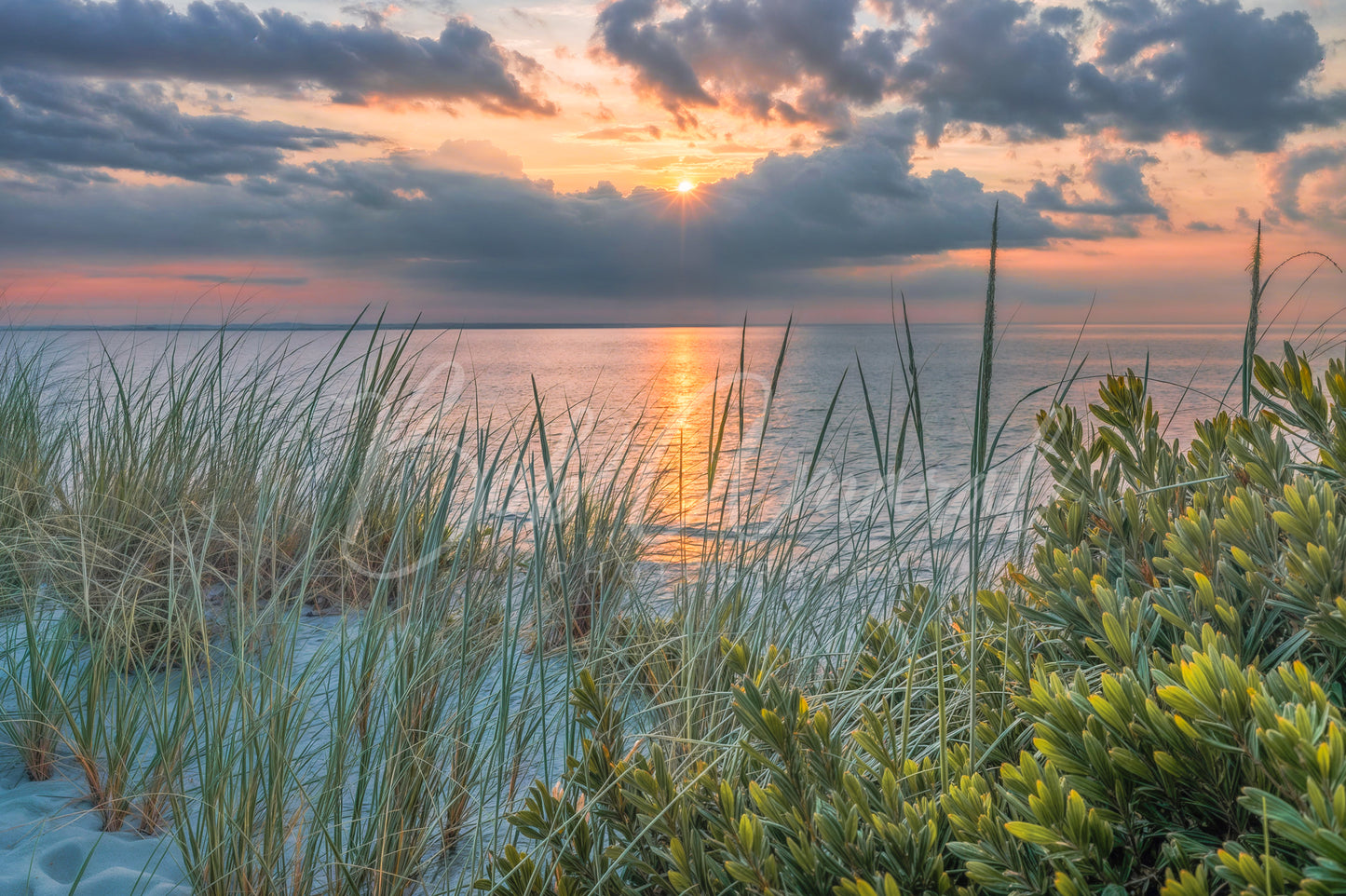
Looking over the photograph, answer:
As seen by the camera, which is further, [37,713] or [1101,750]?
[37,713]

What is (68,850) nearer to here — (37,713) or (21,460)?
Answer: (37,713)

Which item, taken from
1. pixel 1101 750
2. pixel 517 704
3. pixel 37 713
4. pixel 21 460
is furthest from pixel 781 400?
pixel 1101 750

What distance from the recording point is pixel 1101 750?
3.01 ft

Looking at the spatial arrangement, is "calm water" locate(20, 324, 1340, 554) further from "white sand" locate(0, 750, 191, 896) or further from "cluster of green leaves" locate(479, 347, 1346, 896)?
"white sand" locate(0, 750, 191, 896)

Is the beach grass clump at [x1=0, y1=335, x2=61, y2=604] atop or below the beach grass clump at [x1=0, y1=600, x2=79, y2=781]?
atop

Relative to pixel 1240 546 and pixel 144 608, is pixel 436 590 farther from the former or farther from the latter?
pixel 1240 546

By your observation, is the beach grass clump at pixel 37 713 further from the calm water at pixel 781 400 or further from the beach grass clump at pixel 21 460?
the calm water at pixel 781 400

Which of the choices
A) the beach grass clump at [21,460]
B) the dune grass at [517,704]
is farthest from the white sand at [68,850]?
the beach grass clump at [21,460]

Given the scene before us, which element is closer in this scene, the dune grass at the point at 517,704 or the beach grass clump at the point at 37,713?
the dune grass at the point at 517,704

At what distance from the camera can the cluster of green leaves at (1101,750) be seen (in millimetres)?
Answer: 837

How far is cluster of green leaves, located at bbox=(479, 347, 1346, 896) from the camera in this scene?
2.75 feet

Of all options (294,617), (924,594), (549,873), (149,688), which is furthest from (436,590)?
(924,594)

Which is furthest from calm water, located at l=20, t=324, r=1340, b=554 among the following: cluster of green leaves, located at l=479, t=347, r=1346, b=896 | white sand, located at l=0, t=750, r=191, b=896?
white sand, located at l=0, t=750, r=191, b=896

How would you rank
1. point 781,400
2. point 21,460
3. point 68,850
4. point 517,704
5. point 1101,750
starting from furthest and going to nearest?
point 781,400, point 21,460, point 517,704, point 68,850, point 1101,750
